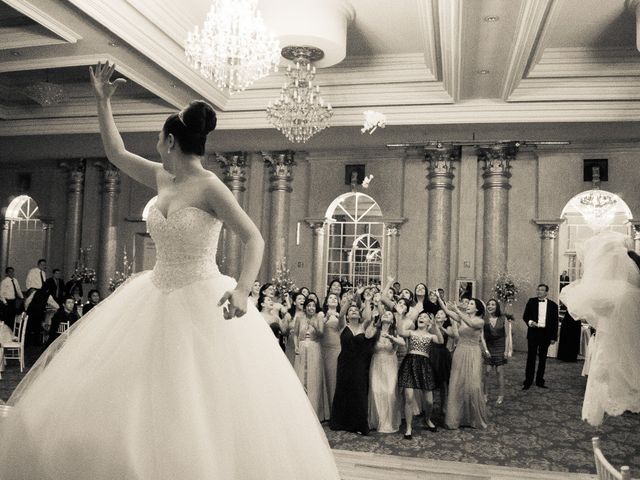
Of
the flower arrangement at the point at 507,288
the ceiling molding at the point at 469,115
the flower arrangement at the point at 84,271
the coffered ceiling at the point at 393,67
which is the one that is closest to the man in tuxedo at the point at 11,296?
the flower arrangement at the point at 84,271

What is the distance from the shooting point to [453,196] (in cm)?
1383

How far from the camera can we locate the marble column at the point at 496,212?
43.4 ft

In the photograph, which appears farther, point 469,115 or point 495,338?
point 469,115

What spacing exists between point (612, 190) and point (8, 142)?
14.2m

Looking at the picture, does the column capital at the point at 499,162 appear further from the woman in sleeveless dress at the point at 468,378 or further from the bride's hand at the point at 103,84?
the bride's hand at the point at 103,84

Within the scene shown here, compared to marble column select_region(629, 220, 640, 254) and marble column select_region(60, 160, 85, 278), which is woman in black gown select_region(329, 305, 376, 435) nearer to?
marble column select_region(629, 220, 640, 254)

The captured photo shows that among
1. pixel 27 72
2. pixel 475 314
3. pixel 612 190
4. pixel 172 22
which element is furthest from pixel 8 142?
pixel 612 190

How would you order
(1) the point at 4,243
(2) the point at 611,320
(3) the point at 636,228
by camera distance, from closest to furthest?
(2) the point at 611,320
(3) the point at 636,228
(1) the point at 4,243

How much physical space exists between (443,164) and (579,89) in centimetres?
360

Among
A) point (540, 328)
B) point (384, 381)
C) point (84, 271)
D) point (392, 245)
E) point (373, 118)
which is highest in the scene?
point (373, 118)

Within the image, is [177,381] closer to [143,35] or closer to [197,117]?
[197,117]

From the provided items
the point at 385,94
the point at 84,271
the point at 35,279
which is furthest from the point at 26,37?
the point at 84,271

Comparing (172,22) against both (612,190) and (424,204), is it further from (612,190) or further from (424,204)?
(612,190)

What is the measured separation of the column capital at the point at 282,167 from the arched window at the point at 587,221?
6.18 meters
